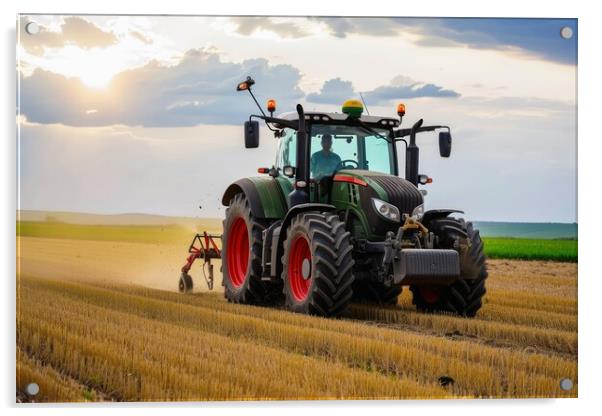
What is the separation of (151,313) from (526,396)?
15.6ft

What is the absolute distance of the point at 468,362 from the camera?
8844 millimetres

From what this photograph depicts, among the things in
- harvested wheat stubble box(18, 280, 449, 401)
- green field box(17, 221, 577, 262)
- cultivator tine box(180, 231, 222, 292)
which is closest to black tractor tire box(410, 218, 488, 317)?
green field box(17, 221, 577, 262)

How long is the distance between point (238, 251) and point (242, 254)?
67 mm

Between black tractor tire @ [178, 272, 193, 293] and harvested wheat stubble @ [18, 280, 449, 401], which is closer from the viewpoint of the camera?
harvested wheat stubble @ [18, 280, 449, 401]

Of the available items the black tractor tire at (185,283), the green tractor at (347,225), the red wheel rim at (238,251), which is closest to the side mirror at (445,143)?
the green tractor at (347,225)

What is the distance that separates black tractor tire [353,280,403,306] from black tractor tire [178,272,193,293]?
8.70 ft

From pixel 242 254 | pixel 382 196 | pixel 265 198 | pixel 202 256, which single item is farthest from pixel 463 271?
pixel 202 256

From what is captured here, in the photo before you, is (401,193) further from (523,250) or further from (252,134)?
(523,250)

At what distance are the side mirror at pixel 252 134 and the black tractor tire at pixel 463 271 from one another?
2.44m

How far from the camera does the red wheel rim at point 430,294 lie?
12.4 meters

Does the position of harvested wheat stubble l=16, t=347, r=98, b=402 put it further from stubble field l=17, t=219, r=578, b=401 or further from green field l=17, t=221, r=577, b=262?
green field l=17, t=221, r=577, b=262

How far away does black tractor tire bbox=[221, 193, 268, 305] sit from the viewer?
12992 millimetres

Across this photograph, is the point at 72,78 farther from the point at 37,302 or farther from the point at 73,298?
the point at 73,298

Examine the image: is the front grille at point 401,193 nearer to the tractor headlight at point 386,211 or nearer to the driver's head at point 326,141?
the tractor headlight at point 386,211
